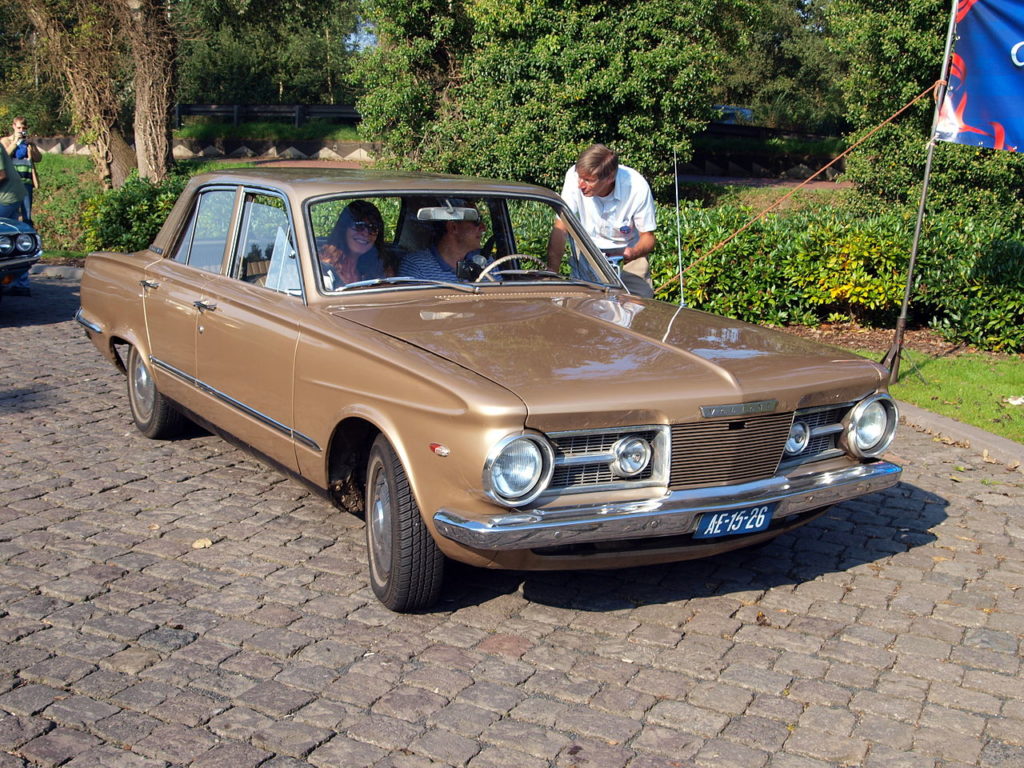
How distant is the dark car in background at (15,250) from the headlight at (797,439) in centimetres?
946

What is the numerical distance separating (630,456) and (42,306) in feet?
33.7

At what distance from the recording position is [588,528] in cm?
411

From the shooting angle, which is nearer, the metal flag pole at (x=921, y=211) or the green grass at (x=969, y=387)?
the green grass at (x=969, y=387)

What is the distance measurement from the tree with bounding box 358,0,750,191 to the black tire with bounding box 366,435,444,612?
15.2 m

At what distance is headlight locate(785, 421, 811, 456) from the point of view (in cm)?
475

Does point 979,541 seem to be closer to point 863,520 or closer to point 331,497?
point 863,520

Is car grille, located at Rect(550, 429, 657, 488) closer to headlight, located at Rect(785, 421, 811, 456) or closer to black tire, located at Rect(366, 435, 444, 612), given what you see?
black tire, located at Rect(366, 435, 444, 612)

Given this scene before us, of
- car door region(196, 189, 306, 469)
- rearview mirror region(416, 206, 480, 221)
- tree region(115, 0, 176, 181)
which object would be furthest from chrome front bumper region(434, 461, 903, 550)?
tree region(115, 0, 176, 181)

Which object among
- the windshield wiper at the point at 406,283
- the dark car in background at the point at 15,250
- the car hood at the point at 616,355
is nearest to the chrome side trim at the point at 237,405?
the car hood at the point at 616,355

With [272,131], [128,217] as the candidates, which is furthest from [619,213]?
[272,131]

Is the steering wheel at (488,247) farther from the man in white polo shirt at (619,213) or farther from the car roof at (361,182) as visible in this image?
the man in white polo shirt at (619,213)

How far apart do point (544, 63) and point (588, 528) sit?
16.1 m

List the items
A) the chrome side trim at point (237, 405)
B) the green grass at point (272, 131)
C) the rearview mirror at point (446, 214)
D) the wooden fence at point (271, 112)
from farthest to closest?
the wooden fence at point (271, 112) < the green grass at point (272, 131) < the rearview mirror at point (446, 214) < the chrome side trim at point (237, 405)

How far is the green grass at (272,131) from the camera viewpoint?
120 ft
